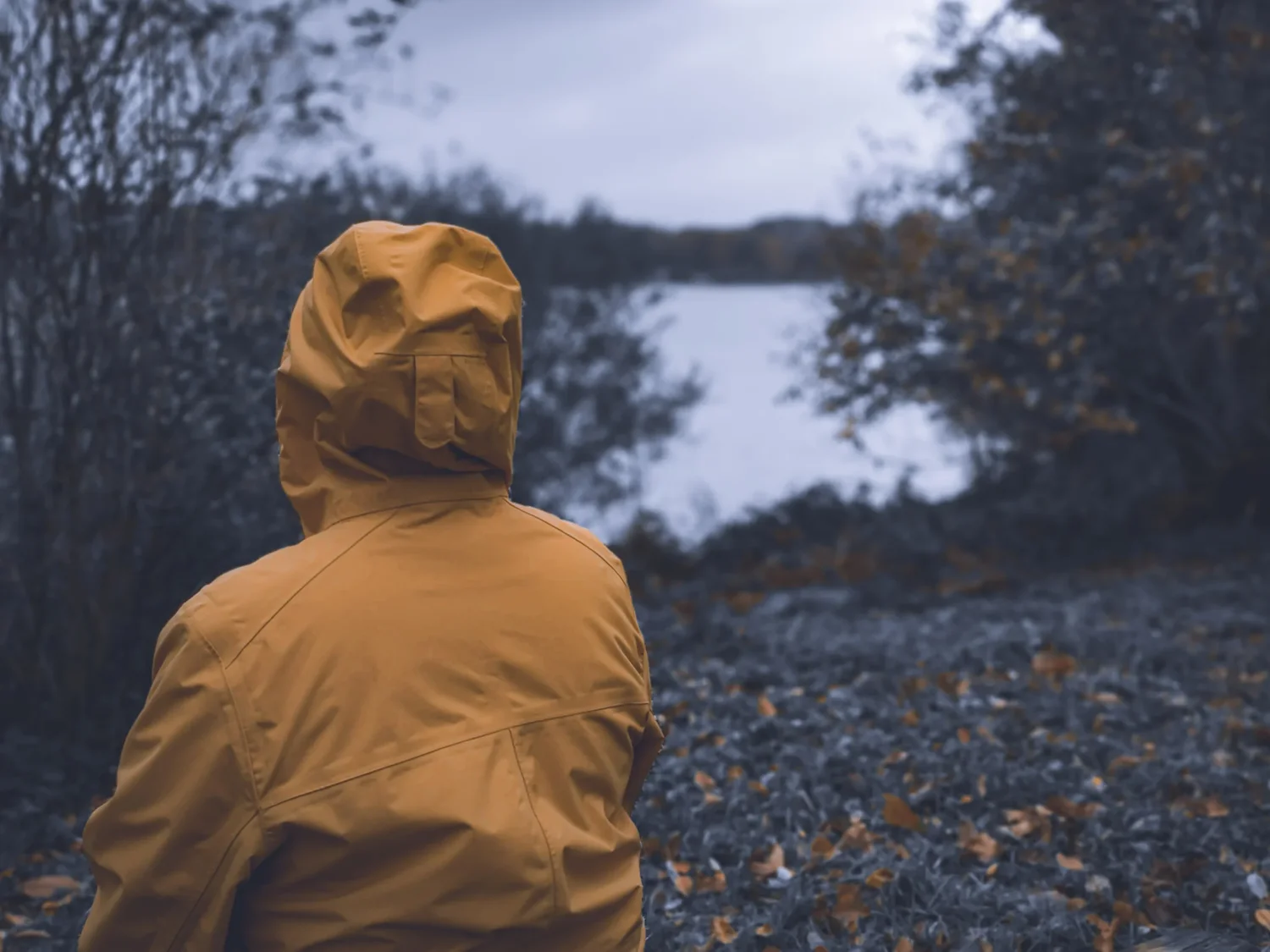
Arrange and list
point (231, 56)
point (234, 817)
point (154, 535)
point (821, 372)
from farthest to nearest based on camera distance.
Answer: point (821, 372) → point (231, 56) → point (154, 535) → point (234, 817)

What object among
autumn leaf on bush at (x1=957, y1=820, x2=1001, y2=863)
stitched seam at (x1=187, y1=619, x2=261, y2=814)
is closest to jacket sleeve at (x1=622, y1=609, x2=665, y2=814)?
stitched seam at (x1=187, y1=619, x2=261, y2=814)

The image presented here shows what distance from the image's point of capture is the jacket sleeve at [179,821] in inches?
68.1

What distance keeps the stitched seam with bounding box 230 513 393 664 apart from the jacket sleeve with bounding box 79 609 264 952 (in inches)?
1.8

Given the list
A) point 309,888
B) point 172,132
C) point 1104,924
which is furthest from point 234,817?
point 172,132

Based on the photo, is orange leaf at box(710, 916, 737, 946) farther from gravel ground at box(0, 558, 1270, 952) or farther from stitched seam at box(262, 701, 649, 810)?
stitched seam at box(262, 701, 649, 810)

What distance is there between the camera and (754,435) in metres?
15.0

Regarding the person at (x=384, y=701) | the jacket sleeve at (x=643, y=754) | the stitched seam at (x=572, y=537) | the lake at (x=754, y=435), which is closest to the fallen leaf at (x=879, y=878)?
the jacket sleeve at (x=643, y=754)

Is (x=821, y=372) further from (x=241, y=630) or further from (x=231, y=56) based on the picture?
(x=241, y=630)

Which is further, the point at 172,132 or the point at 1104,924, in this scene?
the point at 172,132

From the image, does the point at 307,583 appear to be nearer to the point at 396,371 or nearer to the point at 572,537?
the point at 396,371

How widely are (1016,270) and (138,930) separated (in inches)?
320

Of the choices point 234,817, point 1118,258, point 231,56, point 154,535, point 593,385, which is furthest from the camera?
point 593,385

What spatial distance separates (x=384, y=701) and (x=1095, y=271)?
819 centimetres

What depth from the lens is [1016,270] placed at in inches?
351
